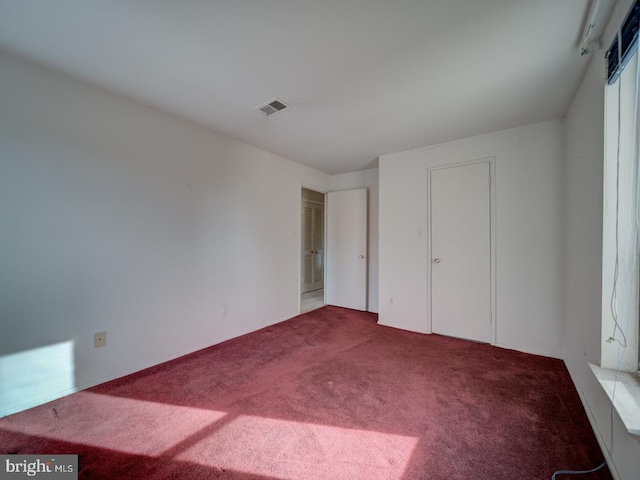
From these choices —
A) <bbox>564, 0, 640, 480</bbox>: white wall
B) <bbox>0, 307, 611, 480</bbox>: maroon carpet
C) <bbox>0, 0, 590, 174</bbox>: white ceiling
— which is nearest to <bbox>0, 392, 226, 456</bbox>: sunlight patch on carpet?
<bbox>0, 307, 611, 480</bbox>: maroon carpet

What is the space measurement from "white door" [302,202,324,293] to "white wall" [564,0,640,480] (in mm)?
4109

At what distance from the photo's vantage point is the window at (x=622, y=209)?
1.26 metres

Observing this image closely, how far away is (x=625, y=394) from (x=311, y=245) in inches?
188

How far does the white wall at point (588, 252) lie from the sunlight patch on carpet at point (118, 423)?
2245 millimetres

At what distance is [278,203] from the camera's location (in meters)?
3.61

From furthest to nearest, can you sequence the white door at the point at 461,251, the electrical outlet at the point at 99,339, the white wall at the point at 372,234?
the white wall at the point at 372,234 → the white door at the point at 461,251 → the electrical outlet at the point at 99,339

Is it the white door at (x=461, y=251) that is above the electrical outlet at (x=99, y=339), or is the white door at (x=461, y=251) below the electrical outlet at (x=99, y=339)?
above

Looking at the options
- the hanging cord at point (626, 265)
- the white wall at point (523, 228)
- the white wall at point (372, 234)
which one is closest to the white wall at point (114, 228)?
the white wall at point (372, 234)

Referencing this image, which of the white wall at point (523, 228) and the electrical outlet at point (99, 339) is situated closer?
the electrical outlet at point (99, 339)

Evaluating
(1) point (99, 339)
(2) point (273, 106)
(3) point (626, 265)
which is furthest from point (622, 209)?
(1) point (99, 339)

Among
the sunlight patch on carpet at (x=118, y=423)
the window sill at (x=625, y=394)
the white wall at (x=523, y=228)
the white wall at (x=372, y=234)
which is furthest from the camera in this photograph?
the white wall at (x=372, y=234)

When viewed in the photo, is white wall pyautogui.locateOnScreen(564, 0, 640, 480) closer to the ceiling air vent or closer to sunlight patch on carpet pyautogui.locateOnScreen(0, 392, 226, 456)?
the ceiling air vent

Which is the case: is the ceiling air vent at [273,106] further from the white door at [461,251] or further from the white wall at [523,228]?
the white door at [461,251]

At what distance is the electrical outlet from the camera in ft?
6.46
